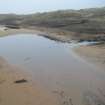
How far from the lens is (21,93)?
10.6 m

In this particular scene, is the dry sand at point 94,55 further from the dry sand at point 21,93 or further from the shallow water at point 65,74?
the dry sand at point 21,93

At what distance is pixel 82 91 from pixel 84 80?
1.72m

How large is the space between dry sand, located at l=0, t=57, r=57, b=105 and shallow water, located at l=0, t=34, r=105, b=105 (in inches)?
17.1

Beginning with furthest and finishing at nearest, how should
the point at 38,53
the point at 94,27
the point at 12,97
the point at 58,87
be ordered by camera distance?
the point at 94,27
the point at 38,53
the point at 58,87
the point at 12,97

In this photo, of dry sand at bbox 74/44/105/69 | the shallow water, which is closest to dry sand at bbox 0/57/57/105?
the shallow water

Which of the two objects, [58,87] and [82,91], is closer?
[82,91]

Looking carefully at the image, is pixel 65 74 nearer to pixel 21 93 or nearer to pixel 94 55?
pixel 21 93

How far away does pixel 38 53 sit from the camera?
19906 millimetres

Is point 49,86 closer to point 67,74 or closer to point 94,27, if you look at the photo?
point 67,74

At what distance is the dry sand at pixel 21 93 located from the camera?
9.63m

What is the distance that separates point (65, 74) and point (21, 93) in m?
3.53

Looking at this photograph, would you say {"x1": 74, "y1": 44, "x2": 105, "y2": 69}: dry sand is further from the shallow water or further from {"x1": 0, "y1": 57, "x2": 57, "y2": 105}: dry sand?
{"x1": 0, "y1": 57, "x2": 57, "y2": 105}: dry sand

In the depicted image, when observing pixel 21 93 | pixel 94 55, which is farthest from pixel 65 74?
pixel 94 55

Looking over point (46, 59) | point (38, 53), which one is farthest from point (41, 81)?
point (38, 53)
